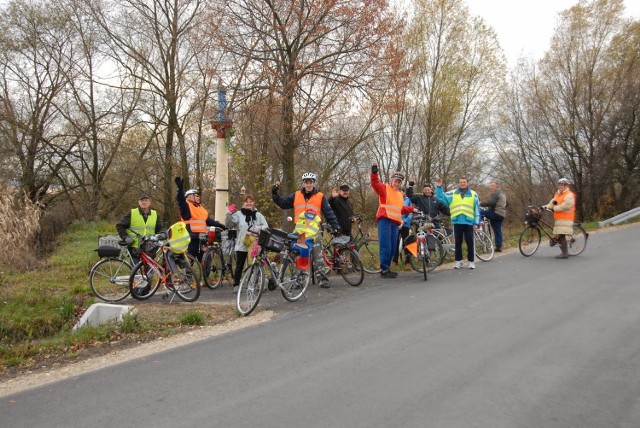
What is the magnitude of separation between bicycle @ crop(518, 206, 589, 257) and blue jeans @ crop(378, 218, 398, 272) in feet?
14.1

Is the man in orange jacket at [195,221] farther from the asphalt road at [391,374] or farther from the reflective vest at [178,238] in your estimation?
the asphalt road at [391,374]

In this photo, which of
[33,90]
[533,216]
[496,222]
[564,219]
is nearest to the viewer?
[564,219]

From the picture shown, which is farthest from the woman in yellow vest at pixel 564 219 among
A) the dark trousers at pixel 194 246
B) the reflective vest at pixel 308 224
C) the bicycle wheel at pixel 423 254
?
the dark trousers at pixel 194 246

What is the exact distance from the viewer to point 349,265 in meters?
9.82

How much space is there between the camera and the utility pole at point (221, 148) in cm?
1356

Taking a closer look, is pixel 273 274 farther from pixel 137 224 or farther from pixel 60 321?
pixel 60 321

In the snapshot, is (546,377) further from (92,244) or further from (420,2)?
(420,2)

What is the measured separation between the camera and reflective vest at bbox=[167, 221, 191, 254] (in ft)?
28.9

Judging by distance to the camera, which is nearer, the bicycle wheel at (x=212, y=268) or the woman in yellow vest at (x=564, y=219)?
the bicycle wheel at (x=212, y=268)

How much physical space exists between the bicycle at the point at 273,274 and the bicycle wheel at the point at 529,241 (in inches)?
277

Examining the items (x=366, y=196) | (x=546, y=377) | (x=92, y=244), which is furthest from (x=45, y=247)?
(x=366, y=196)

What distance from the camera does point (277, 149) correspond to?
51.0ft

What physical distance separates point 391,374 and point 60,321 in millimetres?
5971

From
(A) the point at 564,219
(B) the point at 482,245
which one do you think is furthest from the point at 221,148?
(A) the point at 564,219
